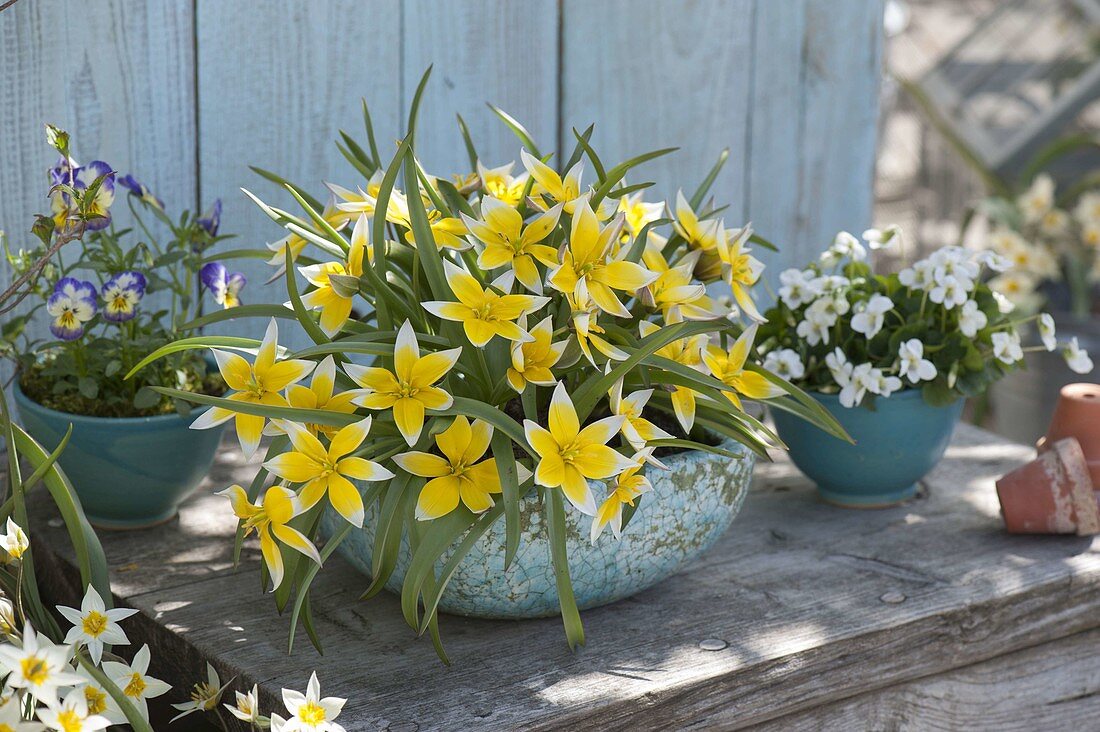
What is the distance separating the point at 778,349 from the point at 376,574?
58 cm

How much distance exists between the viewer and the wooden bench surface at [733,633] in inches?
35.4

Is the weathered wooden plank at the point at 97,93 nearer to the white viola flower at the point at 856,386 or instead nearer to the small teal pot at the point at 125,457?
the small teal pot at the point at 125,457

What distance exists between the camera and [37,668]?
706mm

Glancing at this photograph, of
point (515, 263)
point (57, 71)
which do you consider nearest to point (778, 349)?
point (515, 263)

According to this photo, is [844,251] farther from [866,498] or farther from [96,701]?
[96,701]

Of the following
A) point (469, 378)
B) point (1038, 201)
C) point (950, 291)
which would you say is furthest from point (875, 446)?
point (1038, 201)

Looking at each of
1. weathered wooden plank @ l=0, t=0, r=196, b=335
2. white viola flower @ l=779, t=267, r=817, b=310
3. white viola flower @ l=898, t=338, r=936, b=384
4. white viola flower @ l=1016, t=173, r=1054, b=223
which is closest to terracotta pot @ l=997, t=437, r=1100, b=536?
white viola flower @ l=898, t=338, r=936, b=384

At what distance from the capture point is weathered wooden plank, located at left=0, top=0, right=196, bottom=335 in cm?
122

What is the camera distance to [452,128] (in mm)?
1480

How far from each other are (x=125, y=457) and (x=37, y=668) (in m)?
0.40

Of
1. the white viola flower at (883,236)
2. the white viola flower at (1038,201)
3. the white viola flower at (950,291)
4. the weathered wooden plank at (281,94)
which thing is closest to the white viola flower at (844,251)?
the white viola flower at (883,236)

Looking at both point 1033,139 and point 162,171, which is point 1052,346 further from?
point 1033,139

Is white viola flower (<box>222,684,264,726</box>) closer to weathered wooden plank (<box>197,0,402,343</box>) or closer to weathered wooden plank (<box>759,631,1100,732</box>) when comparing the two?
weathered wooden plank (<box>759,631,1100,732</box>)

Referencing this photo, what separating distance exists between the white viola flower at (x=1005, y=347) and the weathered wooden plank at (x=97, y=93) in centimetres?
92
